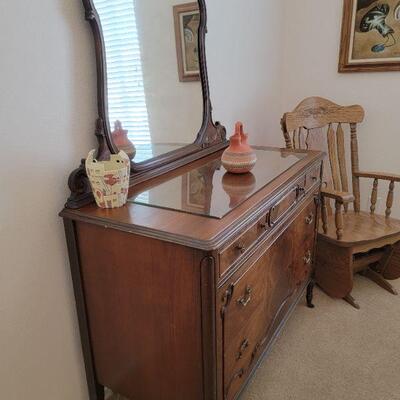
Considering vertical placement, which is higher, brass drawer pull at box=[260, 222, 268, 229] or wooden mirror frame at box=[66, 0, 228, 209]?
wooden mirror frame at box=[66, 0, 228, 209]

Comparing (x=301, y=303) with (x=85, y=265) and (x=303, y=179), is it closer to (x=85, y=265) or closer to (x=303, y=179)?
(x=303, y=179)

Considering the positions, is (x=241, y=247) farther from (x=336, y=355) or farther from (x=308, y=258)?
(x=336, y=355)

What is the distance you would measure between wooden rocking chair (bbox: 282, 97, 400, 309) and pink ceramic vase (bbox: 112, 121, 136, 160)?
1.07 metres

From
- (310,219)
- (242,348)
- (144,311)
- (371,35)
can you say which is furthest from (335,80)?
(144,311)

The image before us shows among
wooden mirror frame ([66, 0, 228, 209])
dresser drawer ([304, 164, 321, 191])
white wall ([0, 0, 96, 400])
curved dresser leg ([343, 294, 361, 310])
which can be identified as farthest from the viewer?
curved dresser leg ([343, 294, 361, 310])

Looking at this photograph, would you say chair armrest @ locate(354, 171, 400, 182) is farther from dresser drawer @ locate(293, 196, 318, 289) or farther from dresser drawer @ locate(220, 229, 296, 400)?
dresser drawer @ locate(220, 229, 296, 400)

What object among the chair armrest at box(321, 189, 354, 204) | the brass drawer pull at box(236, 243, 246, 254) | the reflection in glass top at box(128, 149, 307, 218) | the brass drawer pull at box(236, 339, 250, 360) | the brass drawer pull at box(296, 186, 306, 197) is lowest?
the brass drawer pull at box(236, 339, 250, 360)

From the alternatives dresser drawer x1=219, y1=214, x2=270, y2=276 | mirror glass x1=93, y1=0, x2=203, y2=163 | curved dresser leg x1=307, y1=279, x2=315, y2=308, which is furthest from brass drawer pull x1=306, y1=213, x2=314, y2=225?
mirror glass x1=93, y1=0, x2=203, y2=163

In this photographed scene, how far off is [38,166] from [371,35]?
223cm

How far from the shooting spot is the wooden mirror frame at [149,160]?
107 centimetres

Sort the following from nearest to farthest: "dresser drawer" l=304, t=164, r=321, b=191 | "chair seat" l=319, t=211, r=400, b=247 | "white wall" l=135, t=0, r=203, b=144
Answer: "white wall" l=135, t=0, r=203, b=144 → "dresser drawer" l=304, t=164, r=321, b=191 → "chair seat" l=319, t=211, r=400, b=247

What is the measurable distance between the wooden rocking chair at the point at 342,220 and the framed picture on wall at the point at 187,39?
774mm

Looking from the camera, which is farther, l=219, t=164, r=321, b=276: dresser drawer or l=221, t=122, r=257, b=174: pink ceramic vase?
l=221, t=122, r=257, b=174: pink ceramic vase

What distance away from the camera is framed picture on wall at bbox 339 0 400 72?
85.8 inches
